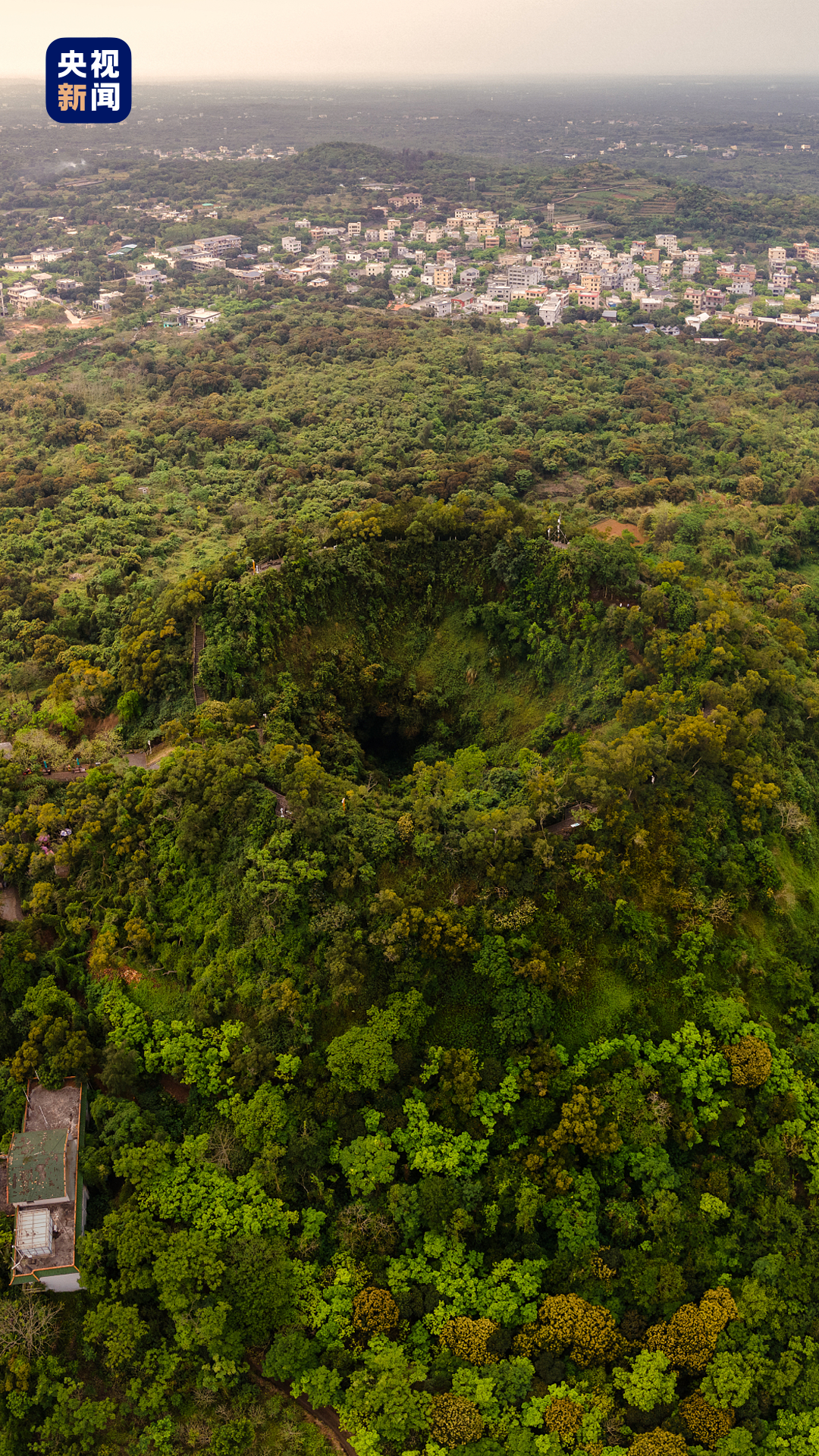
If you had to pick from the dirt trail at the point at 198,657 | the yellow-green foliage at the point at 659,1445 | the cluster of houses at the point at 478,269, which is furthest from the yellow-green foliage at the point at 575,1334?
the cluster of houses at the point at 478,269

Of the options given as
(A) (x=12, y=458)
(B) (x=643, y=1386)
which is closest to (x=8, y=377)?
(A) (x=12, y=458)

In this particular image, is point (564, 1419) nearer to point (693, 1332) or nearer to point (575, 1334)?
point (575, 1334)

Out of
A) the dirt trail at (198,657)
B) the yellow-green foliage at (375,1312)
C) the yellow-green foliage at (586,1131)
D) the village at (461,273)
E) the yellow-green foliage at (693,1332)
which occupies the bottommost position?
the yellow-green foliage at (375,1312)

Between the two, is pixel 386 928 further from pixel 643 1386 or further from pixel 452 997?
pixel 643 1386

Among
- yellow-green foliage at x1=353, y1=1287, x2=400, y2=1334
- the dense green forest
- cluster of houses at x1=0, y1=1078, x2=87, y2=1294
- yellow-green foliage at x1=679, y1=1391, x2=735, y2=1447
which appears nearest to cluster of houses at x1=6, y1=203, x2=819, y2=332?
the dense green forest

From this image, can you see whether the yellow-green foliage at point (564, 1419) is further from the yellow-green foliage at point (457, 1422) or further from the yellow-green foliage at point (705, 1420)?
the yellow-green foliage at point (705, 1420)

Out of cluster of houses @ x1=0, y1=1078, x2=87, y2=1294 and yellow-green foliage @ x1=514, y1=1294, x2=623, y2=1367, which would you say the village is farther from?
yellow-green foliage @ x1=514, y1=1294, x2=623, y2=1367
